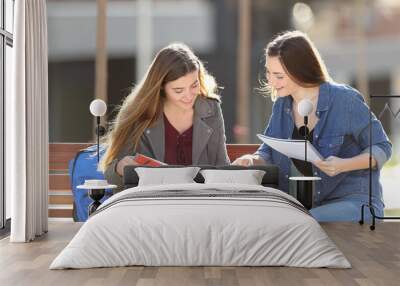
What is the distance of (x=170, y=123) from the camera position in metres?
6.40

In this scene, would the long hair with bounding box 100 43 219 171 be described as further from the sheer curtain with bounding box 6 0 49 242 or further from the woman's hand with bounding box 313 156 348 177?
the woman's hand with bounding box 313 156 348 177

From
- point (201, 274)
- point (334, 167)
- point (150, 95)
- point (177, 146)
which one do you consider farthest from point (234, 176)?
point (201, 274)

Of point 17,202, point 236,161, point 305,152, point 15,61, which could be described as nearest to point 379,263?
point 305,152

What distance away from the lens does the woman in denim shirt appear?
634 cm

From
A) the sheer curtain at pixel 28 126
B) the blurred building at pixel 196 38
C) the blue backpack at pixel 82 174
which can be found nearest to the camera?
the sheer curtain at pixel 28 126

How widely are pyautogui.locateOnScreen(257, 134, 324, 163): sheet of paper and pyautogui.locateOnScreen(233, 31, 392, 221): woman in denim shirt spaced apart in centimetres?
8

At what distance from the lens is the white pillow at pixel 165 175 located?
5.80 m

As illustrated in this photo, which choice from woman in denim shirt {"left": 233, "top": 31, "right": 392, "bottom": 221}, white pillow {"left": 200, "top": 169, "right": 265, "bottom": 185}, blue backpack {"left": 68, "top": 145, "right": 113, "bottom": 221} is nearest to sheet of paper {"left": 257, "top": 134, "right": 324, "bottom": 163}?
woman in denim shirt {"left": 233, "top": 31, "right": 392, "bottom": 221}

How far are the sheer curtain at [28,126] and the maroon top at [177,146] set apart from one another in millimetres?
1173

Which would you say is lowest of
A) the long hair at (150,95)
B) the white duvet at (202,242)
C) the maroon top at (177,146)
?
the white duvet at (202,242)

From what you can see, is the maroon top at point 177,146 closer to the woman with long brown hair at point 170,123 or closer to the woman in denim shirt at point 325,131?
the woman with long brown hair at point 170,123

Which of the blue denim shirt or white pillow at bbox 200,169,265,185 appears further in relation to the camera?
the blue denim shirt

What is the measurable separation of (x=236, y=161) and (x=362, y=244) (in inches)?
68.7

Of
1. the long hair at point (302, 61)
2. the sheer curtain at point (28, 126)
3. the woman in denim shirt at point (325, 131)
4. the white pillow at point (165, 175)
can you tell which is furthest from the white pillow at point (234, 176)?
the sheer curtain at point (28, 126)
